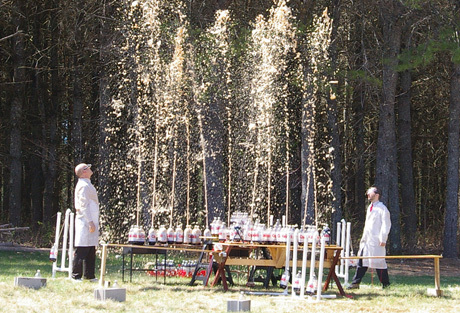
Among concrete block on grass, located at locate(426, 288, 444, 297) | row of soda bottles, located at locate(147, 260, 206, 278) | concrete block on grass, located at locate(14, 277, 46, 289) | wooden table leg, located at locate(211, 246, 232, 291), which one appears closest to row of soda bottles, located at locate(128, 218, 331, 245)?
wooden table leg, located at locate(211, 246, 232, 291)

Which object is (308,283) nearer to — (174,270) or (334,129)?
(174,270)

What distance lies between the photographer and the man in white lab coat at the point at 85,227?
36.6 feet

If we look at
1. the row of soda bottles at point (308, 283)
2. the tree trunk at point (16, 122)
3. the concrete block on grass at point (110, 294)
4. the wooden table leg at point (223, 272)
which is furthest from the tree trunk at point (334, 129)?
the concrete block on grass at point (110, 294)

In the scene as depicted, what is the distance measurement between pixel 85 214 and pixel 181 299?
222cm

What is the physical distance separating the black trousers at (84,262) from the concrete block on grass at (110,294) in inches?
92.3

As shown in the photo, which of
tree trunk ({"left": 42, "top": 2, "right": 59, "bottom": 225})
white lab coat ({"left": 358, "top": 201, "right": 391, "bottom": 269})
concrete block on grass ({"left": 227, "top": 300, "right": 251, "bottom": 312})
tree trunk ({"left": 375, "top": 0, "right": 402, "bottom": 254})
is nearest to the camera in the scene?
concrete block on grass ({"left": 227, "top": 300, "right": 251, "bottom": 312})

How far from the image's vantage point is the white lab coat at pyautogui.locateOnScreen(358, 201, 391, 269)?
1165 centimetres

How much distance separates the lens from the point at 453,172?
64.9 feet

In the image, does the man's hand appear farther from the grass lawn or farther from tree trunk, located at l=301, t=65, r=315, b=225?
tree trunk, located at l=301, t=65, r=315, b=225

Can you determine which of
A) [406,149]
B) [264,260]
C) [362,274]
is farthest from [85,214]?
[406,149]

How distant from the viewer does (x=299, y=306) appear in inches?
A: 364

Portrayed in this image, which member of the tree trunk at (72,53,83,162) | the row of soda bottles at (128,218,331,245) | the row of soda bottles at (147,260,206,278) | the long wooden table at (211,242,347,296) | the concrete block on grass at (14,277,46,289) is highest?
the tree trunk at (72,53,83,162)

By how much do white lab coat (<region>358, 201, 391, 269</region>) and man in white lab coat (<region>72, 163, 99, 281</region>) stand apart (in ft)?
12.1

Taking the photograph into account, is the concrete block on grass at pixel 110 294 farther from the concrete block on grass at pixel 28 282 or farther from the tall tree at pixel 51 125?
the tall tree at pixel 51 125
